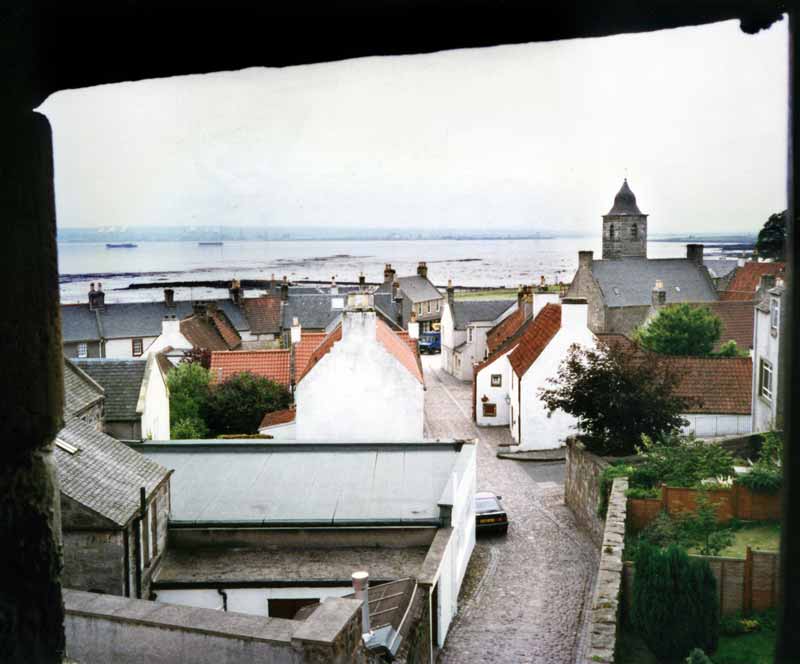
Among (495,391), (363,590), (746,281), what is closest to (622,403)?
(363,590)

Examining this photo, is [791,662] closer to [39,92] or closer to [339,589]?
[39,92]

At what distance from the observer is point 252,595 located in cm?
1492

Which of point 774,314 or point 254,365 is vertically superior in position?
point 774,314

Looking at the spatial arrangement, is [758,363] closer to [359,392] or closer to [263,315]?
[359,392]

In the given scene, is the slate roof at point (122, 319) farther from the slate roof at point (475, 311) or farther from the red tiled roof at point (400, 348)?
the red tiled roof at point (400, 348)

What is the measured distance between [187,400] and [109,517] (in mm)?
20617

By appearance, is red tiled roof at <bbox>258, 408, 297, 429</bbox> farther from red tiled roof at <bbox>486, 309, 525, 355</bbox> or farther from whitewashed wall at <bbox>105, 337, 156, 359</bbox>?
whitewashed wall at <bbox>105, 337, 156, 359</bbox>

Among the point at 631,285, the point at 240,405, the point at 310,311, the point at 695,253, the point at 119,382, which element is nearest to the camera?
the point at 119,382

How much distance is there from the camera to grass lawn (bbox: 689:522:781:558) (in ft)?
52.1

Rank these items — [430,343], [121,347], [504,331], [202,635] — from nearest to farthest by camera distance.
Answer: [202,635], [504,331], [121,347], [430,343]

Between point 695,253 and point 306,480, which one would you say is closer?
point 306,480

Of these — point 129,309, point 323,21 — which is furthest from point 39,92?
point 129,309

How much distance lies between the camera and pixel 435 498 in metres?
18.0

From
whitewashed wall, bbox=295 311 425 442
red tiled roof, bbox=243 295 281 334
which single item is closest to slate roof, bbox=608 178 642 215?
red tiled roof, bbox=243 295 281 334
